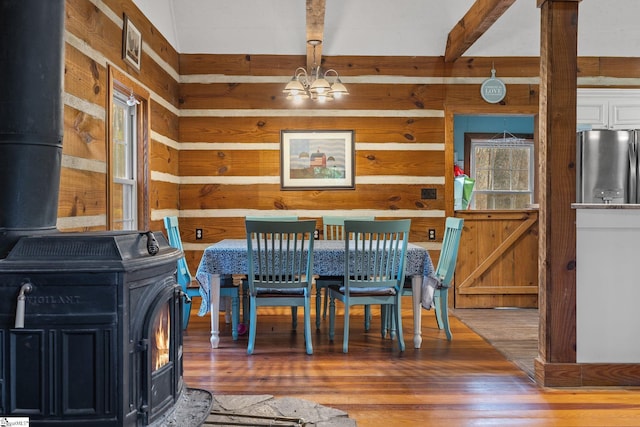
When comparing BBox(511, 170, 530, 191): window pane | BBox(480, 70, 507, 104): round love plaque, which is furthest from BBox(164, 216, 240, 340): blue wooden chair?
BBox(511, 170, 530, 191): window pane

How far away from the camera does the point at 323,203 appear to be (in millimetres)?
6039

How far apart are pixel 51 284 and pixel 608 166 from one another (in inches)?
210

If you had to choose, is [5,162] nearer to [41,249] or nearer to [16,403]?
[41,249]

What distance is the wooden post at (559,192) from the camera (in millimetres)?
3301

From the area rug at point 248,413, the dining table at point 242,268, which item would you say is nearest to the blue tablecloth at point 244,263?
the dining table at point 242,268

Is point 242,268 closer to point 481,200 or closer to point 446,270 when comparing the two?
point 446,270

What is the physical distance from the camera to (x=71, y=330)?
2.10m

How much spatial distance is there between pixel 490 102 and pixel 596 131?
1054 mm

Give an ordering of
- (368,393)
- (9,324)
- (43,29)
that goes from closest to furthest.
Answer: (9,324) → (43,29) → (368,393)

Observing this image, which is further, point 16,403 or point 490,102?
point 490,102

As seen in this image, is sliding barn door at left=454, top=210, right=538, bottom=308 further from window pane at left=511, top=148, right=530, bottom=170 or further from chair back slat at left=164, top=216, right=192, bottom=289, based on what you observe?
chair back slat at left=164, top=216, right=192, bottom=289

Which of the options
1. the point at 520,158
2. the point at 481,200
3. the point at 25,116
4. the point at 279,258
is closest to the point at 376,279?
the point at 279,258

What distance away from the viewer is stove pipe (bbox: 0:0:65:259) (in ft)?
7.10

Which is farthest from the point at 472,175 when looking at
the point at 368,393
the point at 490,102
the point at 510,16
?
the point at 368,393
